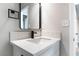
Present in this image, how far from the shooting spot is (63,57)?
115 cm

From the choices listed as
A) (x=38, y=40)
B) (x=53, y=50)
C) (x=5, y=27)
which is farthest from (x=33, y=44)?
(x=5, y=27)

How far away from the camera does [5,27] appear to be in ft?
3.42

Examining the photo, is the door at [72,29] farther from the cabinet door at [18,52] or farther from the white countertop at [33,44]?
the cabinet door at [18,52]

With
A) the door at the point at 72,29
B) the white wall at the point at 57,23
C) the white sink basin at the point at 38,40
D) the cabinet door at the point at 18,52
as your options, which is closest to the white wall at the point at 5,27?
the cabinet door at the point at 18,52

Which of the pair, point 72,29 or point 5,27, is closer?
point 5,27

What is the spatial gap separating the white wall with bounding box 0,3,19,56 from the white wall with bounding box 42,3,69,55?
16.1 inches

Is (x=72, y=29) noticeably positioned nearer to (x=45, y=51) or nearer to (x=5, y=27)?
Answer: (x=45, y=51)

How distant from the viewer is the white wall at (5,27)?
1.03 m

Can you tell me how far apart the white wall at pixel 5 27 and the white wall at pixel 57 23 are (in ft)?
1.34

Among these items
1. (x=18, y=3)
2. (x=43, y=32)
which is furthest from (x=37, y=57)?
(x=18, y=3)

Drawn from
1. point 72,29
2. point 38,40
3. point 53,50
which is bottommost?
Result: point 53,50

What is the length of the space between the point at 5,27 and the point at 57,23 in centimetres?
63

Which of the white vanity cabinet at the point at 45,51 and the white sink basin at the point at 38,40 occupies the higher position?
the white sink basin at the point at 38,40

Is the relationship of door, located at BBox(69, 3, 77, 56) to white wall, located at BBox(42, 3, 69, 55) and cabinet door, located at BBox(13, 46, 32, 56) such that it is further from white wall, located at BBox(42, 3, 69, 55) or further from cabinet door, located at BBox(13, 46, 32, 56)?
cabinet door, located at BBox(13, 46, 32, 56)
